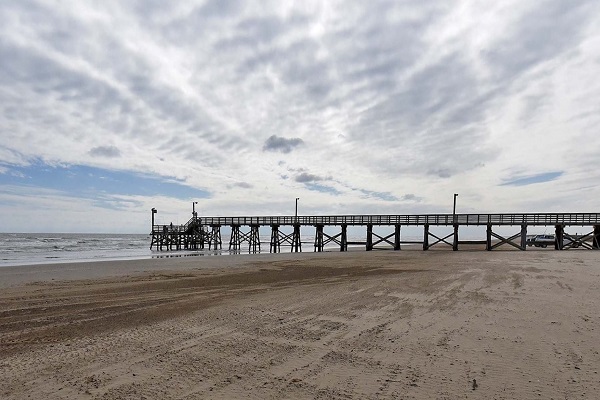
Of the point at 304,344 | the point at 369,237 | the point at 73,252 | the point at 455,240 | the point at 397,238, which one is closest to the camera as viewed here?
the point at 304,344

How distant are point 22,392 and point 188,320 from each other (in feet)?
11.2

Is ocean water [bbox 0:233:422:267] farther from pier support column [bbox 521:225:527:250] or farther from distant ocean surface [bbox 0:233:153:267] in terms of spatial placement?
pier support column [bbox 521:225:527:250]

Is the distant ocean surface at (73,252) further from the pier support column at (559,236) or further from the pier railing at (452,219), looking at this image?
the pier support column at (559,236)

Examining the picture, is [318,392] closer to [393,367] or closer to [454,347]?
[393,367]

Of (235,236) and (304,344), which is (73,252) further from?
(304,344)

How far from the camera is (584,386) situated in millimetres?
4191

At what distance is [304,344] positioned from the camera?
5.88 m

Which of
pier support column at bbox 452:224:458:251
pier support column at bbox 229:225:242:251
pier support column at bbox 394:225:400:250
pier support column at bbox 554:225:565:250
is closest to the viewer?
pier support column at bbox 554:225:565:250

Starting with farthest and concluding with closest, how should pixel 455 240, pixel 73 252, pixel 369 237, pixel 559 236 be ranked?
pixel 369 237 < pixel 73 252 < pixel 455 240 < pixel 559 236

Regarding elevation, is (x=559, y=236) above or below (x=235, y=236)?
above

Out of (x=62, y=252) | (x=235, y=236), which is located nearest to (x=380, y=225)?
(x=235, y=236)

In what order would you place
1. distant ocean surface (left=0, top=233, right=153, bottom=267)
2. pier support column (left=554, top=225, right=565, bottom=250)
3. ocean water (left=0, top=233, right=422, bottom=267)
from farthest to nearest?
pier support column (left=554, top=225, right=565, bottom=250), ocean water (left=0, top=233, right=422, bottom=267), distant ocean surface (left=0, top=233, right=153, bottom=267)

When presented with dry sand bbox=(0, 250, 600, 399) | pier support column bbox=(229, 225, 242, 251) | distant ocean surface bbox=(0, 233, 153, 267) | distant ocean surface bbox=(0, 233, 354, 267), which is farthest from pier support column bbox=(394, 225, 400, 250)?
dry sand bbox=(0, 250, 600, 399)

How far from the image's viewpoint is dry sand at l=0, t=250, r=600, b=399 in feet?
14.0
